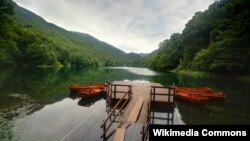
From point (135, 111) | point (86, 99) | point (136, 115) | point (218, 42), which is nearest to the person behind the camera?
point (136, 115)

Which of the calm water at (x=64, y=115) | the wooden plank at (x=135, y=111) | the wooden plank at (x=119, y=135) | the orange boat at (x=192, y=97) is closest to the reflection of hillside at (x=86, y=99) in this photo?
the calm water at (x=64, y=115)

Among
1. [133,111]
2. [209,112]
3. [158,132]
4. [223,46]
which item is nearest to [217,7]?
[223,46]

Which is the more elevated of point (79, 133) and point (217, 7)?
point (217, 7)

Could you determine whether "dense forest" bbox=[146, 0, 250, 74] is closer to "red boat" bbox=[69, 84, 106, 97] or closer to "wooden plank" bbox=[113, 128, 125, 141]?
"red boat" bbox=[69, 84, 106, 97]

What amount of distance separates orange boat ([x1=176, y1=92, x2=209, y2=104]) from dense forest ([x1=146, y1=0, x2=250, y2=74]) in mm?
39187

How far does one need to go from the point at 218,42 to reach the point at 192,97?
158 ft

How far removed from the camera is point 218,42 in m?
68.6

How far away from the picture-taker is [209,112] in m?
22.4

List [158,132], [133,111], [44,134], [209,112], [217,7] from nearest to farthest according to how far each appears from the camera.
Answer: [158,132], [44,134], [133,111], [209,112], [217,7]

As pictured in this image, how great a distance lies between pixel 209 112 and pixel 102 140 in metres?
13.5

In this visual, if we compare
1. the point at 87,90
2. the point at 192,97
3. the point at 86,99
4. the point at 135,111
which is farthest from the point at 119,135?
the point at 87,90

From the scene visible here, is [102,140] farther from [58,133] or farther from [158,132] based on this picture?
[158,132]

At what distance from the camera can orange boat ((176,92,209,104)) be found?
25.9 m

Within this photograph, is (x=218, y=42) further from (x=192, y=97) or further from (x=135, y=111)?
(x=135, y=111)
